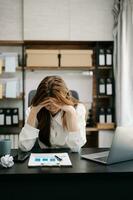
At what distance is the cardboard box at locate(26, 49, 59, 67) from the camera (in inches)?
143

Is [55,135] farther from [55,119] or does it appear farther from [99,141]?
[99,141]

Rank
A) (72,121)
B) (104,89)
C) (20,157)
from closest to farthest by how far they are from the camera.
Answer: (20,157) < (72,121) < (104,89)

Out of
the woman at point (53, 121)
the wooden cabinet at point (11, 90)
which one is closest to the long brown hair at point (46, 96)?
the woman at point (53, 121)

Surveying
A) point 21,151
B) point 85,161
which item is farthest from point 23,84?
point 85,161

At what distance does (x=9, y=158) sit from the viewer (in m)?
1.38

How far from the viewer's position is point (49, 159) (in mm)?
1471

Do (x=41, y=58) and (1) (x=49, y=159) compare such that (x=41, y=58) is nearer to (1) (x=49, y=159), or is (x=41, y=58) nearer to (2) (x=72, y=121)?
(2) (x=72, y=121)

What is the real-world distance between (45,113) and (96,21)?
2.06 m

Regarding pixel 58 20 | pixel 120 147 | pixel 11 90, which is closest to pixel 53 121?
pixel 120 147

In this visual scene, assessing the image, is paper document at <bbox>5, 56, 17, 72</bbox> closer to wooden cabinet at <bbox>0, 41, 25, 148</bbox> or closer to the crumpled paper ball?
wooden cabinet at <bbox>0, 41, 25, 148</bbox>
